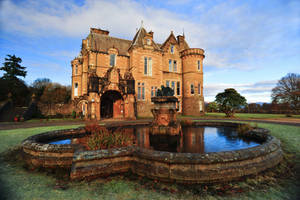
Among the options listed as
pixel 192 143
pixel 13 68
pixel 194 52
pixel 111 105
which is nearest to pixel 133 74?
pixel 111 105

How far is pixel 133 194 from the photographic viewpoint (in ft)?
9.88

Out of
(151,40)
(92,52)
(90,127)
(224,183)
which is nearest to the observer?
(224,183)

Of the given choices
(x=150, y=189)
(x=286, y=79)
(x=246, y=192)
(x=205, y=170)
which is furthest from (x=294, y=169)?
(x=286, y=79)

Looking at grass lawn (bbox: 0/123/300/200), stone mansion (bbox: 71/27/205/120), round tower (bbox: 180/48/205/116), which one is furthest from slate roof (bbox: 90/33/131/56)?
grass lawn (bbox: 0/123/300/200)

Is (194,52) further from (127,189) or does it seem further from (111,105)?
(127,189)

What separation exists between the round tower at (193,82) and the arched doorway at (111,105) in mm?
A: 14537

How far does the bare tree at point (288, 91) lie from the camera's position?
32.5 m

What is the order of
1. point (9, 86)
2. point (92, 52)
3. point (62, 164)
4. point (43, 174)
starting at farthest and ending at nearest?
point (9, 86) → point (92, 52) → point (62, 164) → point (43, 174)

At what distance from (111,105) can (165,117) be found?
19.7 metres

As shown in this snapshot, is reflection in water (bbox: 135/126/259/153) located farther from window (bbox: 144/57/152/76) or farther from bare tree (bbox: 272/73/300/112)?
bare tree (bbox: 272/73/300/112)

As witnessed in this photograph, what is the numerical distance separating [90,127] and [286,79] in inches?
2271

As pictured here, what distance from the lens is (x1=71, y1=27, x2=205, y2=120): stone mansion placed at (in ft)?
65.6

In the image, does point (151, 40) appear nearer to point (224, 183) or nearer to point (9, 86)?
point (224, 183)

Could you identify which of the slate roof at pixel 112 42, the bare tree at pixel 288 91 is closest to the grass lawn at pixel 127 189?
the slate roof at pixel 112 42
